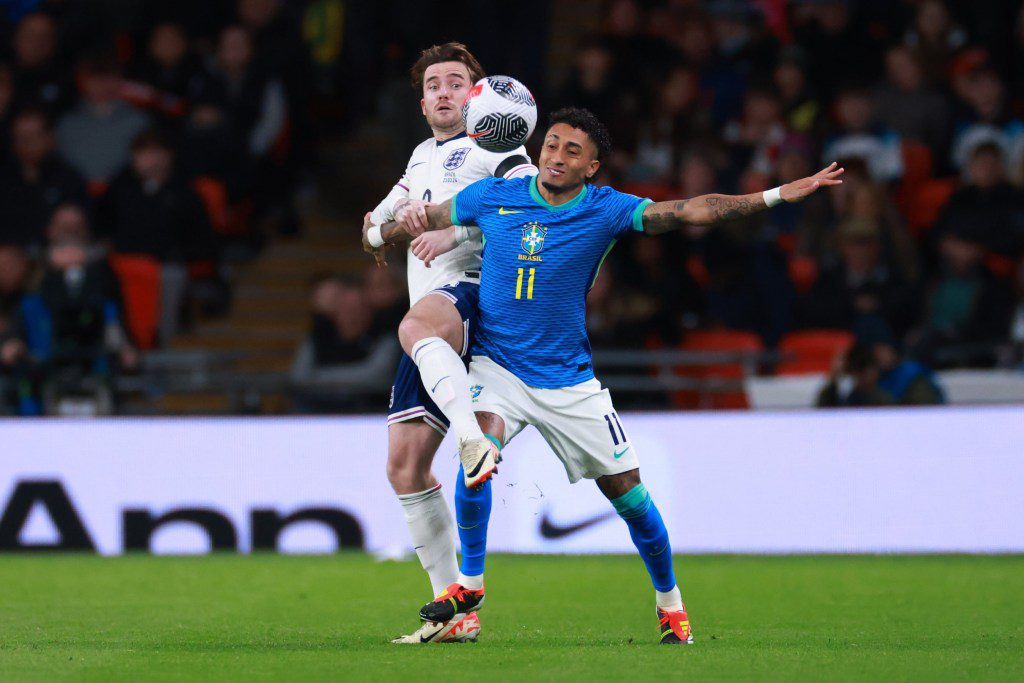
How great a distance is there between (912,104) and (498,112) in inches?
353

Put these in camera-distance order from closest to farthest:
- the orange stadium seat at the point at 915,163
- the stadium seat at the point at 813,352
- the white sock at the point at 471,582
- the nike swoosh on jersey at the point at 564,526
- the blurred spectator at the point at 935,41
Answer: the white sock at the point at 471,582, the nike swoosh on jersey at the point at 564,526, the stadium seat at the point at 813,352, the orange stadium seat at the point at 915,163, the blurred spectator at the point at 935,41

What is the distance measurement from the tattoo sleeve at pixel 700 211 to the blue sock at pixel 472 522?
1.34 metres

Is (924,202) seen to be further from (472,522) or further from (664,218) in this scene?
(472,522)

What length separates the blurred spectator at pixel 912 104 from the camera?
49.8ft

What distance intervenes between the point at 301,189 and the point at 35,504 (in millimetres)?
6453

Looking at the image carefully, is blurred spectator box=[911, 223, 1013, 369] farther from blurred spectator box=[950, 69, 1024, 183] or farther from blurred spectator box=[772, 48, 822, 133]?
blurred spectator box=[772, 48, 822, 133]

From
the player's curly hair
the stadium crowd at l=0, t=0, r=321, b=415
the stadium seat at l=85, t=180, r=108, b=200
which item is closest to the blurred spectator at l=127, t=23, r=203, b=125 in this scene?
the stadium crowd at l=0, t=0, r=321, b=415

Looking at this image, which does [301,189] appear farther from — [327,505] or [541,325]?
[541,325]

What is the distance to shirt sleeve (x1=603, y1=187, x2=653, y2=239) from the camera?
6969mm

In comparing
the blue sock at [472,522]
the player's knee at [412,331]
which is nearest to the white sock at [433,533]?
the blue sock at [472,522]

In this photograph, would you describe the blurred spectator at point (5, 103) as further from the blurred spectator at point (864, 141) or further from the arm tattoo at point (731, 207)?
the arm tattoo at point (731, 207)

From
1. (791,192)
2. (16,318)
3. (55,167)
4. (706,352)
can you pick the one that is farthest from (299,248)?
(791,192)

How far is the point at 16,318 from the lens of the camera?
1370 centimetres

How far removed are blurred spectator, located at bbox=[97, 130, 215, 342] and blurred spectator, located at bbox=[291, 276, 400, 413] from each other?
73.1 inches
